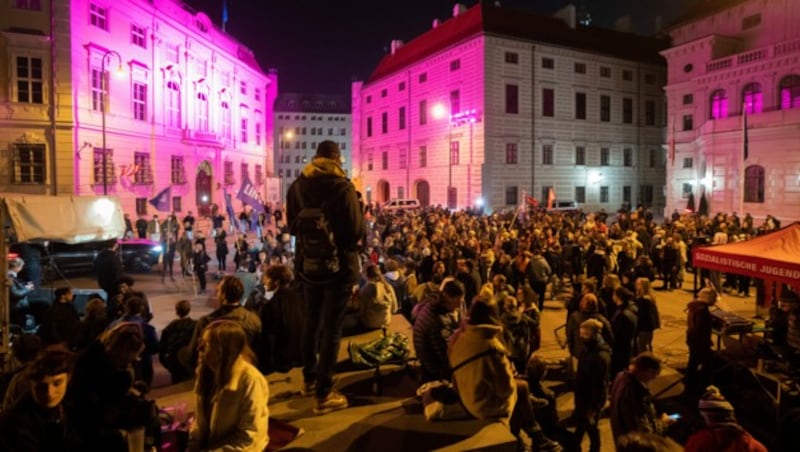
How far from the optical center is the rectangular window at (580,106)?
47594 millimetres

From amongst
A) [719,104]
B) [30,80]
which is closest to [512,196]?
[719,104]

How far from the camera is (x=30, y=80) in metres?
25.3

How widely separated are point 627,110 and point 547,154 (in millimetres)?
10606

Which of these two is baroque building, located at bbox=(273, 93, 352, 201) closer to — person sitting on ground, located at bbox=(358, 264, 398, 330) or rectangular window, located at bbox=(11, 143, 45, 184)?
rectangular window, located at bbox=(11, 143, 45, 184)

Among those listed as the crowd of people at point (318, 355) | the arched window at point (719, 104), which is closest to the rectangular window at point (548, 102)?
the arched window at point (719, 104)

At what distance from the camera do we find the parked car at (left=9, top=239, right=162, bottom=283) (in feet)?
44.0

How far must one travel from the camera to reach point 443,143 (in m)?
47.4

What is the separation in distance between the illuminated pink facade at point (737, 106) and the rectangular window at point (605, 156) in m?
7.58

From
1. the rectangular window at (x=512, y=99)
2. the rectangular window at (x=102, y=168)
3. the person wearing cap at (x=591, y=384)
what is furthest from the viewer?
the rectangular window at (x=512, y=99)

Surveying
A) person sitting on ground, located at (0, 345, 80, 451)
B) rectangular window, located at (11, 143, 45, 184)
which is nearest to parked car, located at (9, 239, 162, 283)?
rectangular window, located at (11, 143, 45, 184)

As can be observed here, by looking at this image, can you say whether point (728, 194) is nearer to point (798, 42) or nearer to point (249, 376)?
point (798, 42)

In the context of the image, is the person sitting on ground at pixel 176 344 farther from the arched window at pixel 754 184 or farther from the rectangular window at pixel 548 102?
the rectangular window at pixel 548 102

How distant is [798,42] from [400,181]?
1280 inches

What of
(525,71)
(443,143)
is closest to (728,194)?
(525,71)
